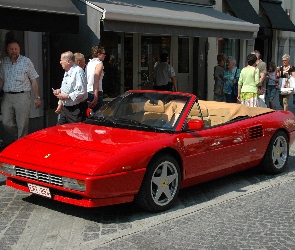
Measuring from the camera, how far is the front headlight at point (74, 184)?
4.80m

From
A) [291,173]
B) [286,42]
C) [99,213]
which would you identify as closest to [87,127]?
[99,213]

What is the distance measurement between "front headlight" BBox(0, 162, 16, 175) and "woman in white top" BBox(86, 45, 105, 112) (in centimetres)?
295

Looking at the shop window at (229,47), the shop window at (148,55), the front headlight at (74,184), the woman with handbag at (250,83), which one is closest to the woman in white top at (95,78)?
the woman with handbag at (250,83)

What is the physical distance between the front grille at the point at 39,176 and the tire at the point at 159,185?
2.84ft

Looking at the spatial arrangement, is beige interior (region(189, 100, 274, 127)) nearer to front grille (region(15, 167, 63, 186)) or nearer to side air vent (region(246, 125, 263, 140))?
side air vent (region(246, 125, 263, 140))

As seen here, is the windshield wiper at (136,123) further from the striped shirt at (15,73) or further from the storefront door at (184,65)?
the storefront door at (184,65)

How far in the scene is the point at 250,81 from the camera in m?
10.2

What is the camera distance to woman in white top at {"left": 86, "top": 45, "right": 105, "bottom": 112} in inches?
327

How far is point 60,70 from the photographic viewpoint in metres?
11.1

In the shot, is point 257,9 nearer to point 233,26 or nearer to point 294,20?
point 294,20

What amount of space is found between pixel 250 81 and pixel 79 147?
5796mm

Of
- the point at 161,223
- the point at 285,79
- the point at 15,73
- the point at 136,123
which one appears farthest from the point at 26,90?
the point at 285,79

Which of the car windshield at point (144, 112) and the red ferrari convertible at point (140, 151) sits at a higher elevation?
the car windshield at point (144, 112)

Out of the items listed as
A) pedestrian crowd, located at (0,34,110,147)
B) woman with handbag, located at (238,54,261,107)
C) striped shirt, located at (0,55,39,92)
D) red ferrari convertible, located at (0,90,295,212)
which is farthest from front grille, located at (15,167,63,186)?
woman with handbag, located at (238,54,261,107)
